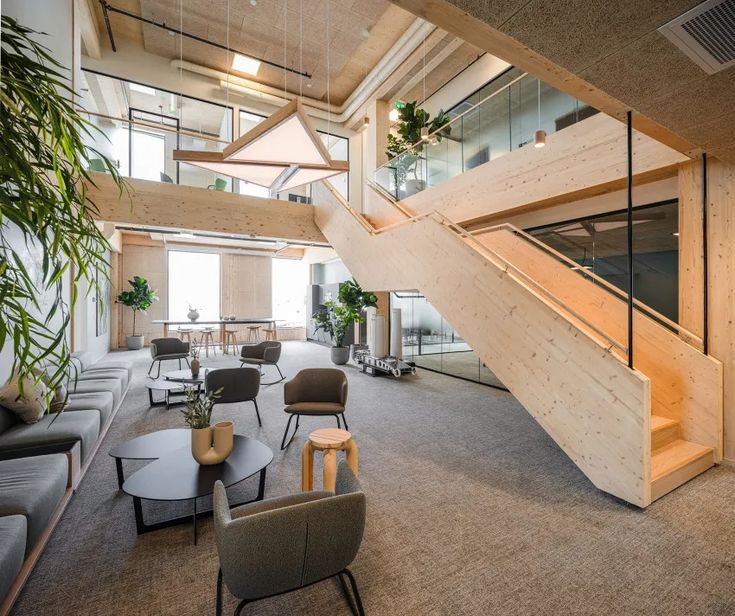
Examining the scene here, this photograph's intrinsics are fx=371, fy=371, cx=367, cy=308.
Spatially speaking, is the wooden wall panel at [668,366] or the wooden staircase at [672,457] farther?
the wooden wall panel at [668,366]

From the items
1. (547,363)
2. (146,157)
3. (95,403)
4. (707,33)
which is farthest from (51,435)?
(146,157)

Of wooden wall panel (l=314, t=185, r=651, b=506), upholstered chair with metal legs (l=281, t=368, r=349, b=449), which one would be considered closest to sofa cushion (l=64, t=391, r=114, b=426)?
upholstered chair with metal legs (l=281, t=368, r=349, b=449)

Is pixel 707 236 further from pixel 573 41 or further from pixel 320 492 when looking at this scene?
pixel 320 492

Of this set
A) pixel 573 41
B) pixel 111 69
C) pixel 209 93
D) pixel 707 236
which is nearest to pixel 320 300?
pixel 209 93

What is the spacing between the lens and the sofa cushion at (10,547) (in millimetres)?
1860

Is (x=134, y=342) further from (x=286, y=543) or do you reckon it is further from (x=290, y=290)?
(x=286, y=543)

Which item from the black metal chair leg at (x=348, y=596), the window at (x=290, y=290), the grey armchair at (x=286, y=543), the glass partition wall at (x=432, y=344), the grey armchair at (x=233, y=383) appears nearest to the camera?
the grey armchair at (x=286, y=543)

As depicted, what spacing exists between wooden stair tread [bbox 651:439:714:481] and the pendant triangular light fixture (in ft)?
17.4

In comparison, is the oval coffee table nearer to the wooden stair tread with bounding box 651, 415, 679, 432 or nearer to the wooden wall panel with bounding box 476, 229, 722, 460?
the wooden stair tread with bounding box 651, 415, 679, 432

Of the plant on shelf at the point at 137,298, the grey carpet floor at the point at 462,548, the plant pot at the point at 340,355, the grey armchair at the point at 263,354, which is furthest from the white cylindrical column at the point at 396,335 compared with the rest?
the plant on shelf at the point at 137,298

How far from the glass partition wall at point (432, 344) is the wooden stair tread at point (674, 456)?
3.49 metres

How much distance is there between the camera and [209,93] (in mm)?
10125

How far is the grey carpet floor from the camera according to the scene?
86.6 inches

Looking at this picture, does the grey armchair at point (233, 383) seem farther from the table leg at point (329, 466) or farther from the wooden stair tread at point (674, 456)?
the wooden stair tread at point (674, 456)
